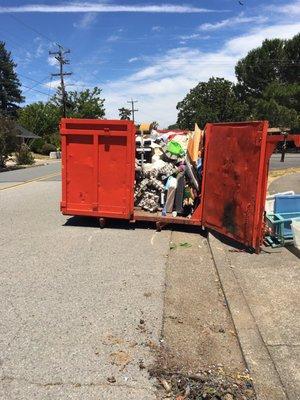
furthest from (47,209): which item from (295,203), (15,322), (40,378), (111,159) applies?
(40,378)

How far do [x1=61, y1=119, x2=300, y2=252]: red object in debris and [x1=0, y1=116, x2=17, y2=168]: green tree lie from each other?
24.6 m

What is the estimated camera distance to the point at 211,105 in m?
71.4

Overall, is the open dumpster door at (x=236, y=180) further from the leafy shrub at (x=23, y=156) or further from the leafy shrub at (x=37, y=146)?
the leafy shrub at (x=37, y=146)

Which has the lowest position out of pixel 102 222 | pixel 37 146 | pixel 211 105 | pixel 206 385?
pixel 37 146

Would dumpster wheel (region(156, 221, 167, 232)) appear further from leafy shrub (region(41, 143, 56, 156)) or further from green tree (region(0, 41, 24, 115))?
green tree (region(0, 41, 24, 115))

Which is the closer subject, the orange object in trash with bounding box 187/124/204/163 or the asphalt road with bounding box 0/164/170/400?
the asphalt road with bounding box 0/164/170/400

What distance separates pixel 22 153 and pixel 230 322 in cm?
3558

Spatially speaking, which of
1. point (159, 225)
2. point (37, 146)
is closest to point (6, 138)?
point (159, 225)

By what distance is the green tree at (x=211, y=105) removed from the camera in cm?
6600

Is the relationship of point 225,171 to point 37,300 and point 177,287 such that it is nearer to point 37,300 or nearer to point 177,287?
point 177,287

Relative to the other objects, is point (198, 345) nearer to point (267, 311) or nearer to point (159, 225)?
point (267, 311)

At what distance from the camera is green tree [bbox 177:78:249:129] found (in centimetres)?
Answer: 6600

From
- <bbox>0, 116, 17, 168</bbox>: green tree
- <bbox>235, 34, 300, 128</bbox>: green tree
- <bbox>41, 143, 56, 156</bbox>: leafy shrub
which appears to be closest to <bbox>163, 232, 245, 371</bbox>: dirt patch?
<bbox>0, 116, 17, 168</bbox>: green tree

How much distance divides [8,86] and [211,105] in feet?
162
